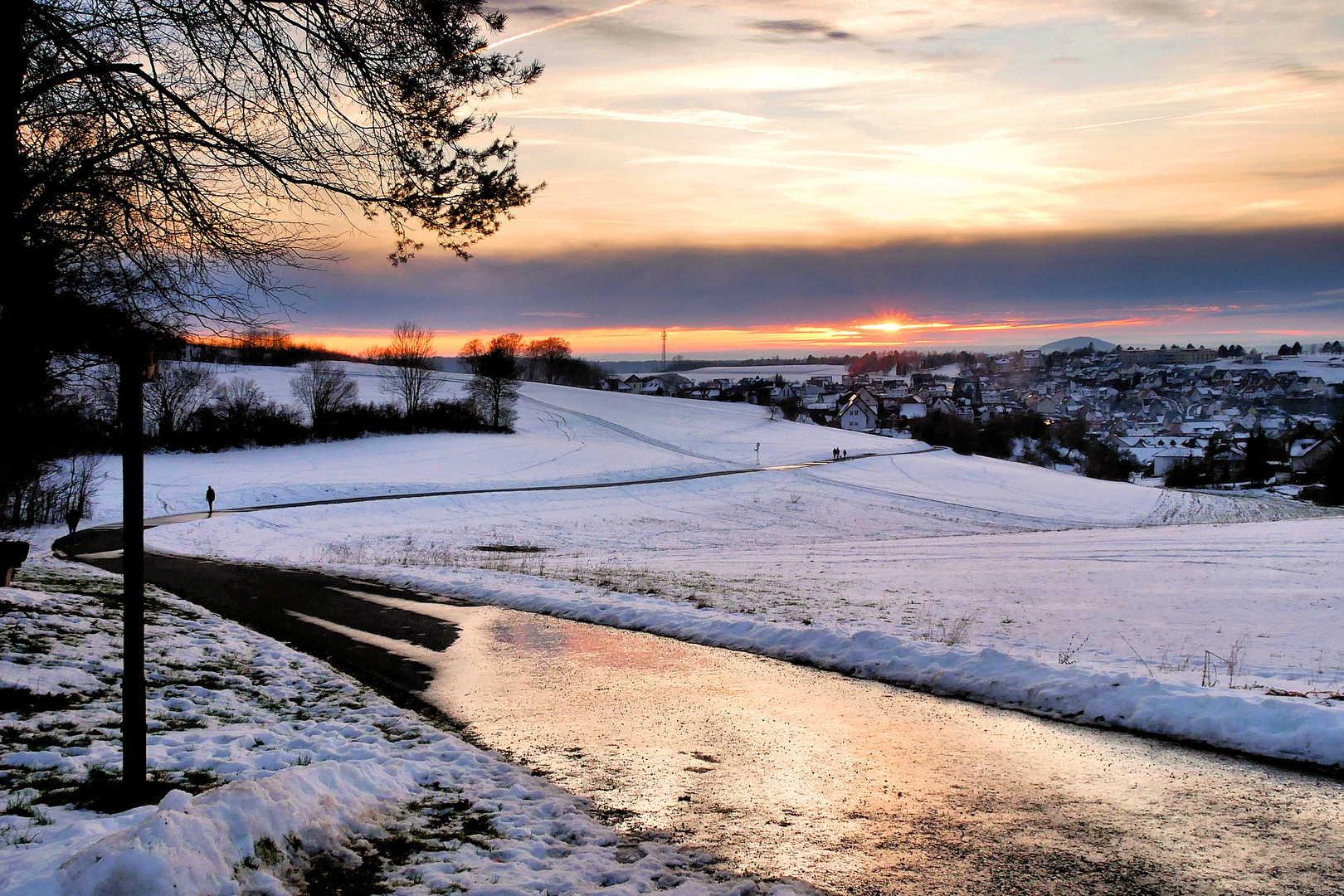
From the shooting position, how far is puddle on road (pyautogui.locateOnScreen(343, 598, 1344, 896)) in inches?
191

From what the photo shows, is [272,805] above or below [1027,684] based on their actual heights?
above

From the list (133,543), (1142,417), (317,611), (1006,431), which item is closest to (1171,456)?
(1006,431)

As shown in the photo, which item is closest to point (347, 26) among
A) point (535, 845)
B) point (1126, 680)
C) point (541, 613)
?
point (535, 845)

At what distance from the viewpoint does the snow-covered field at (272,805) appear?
420cm

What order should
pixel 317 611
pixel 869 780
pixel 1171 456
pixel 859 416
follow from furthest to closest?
pixel 859 416 → pixel 1171 456 → pixel 317 611 → pixel 869 780

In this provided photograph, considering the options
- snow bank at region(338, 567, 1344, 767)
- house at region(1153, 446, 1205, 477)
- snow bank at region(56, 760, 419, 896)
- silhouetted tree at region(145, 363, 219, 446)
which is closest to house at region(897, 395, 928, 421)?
house at region(1153, 446, 1205, 477)

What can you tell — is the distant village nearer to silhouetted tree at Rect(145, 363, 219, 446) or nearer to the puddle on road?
the puddle on road

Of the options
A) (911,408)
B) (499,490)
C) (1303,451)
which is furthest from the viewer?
(911,408)

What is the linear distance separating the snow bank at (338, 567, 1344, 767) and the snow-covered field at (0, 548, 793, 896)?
15.3 ft

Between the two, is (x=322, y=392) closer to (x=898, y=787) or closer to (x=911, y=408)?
(x=898, y=787)

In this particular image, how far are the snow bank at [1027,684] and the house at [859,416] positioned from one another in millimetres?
131682

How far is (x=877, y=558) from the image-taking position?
2408 cm

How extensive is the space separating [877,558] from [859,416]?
4760 inches

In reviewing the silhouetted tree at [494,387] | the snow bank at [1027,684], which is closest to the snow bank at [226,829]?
the snow bank at [1027,684]
